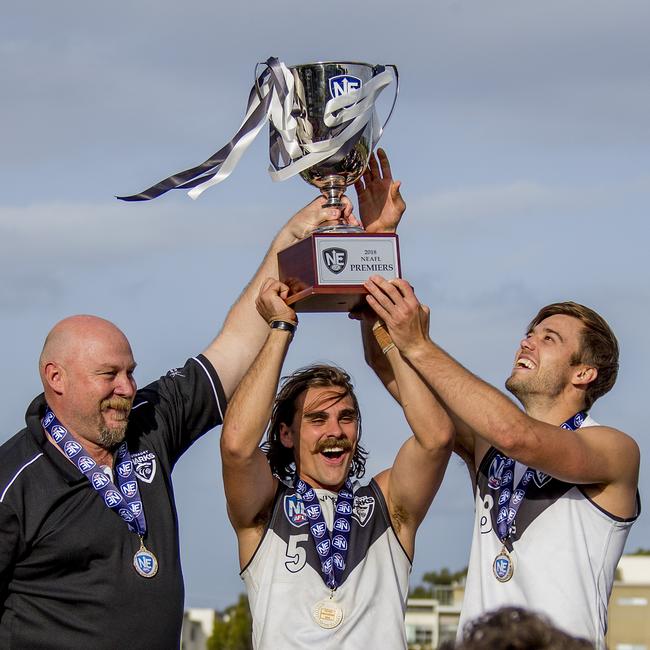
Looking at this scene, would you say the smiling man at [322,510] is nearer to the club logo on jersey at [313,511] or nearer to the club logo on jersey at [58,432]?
the club logo on jersey at [313,511]

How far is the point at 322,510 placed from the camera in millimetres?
5758

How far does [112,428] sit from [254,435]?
634 mm

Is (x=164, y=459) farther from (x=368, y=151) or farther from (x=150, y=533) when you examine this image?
(x=368, y=151)

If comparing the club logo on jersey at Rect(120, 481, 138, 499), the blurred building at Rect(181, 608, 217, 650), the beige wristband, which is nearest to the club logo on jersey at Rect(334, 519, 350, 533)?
the beige wristband

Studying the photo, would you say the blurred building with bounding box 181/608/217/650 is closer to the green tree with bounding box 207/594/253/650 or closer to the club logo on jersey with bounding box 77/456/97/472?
the green tree with bounding box 207/594/253/650

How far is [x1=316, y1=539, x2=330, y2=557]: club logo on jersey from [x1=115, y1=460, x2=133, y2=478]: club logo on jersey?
88 centimetres

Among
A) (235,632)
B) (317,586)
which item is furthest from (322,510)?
(235,632)

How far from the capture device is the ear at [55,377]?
18.5 ft

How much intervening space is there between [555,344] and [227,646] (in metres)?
43.3

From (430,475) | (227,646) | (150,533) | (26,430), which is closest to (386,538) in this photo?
(430,475)

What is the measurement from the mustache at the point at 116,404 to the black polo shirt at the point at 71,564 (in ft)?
0.92

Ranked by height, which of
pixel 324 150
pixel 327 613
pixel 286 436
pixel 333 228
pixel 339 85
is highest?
pixel 339 85

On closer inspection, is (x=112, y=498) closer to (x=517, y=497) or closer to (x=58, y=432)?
(x=58, y=432)

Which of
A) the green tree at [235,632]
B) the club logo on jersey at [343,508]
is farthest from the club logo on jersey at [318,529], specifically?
the green tree at [235,632]
